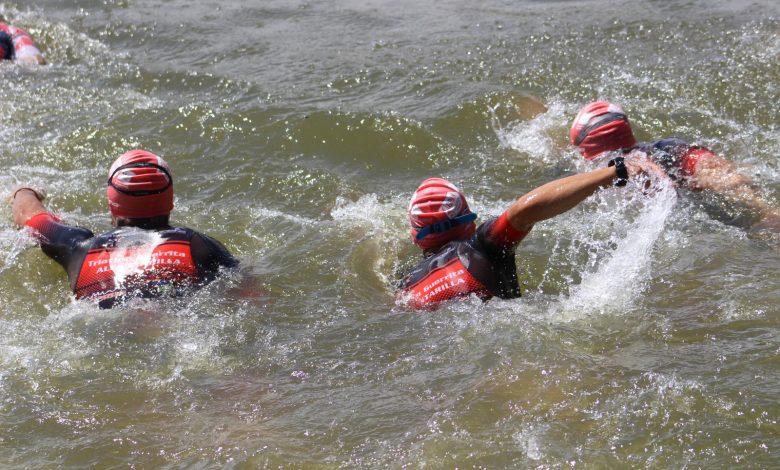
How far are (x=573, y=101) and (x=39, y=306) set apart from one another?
624cm

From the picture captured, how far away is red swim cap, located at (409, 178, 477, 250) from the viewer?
6148mm

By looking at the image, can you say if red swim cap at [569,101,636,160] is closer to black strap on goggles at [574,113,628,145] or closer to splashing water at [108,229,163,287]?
black strap on goggles at [574,113,628,145]

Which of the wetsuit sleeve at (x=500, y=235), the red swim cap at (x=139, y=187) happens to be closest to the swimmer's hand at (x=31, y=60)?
the red swim cap at (x=139, y=187)

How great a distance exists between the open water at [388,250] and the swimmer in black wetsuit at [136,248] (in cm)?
17

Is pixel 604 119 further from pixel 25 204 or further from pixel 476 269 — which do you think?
pixel 25 204

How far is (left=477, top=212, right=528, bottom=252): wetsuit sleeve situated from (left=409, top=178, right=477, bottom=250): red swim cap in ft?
0.94

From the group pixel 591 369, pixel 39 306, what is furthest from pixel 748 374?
pixel 39 306

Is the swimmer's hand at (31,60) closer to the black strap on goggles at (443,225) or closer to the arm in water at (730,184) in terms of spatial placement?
the black strap on goggles at (443,225)

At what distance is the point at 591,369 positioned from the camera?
508cm

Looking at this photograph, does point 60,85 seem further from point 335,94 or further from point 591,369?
point 591,369

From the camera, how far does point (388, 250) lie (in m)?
7.53

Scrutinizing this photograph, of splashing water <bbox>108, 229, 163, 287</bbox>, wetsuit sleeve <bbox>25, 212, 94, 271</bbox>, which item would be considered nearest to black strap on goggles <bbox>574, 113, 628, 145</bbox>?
splashing water <bbox>108, 229, 163, 287</bbox>

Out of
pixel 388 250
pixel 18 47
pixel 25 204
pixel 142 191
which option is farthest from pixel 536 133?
pixel 18 47

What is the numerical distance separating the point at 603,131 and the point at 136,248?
404cm
